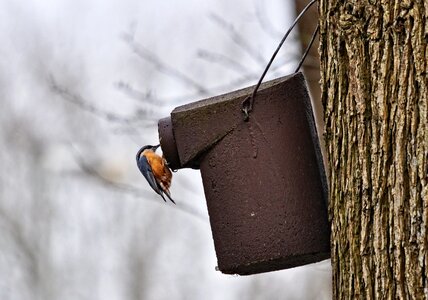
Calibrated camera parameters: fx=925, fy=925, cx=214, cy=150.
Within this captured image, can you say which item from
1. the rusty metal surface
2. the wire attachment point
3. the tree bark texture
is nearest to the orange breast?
the rusty metal surface

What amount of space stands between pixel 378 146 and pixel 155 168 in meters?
0.93

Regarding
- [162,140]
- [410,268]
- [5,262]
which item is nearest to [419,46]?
[410,268]

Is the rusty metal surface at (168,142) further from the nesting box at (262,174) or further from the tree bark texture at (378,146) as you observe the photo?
the tree bark texture at (378,146)

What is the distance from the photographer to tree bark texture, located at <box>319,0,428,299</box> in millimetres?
2238

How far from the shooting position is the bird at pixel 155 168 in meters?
3.02

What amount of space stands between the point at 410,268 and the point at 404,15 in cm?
62

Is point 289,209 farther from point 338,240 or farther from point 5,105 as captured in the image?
point 5,105

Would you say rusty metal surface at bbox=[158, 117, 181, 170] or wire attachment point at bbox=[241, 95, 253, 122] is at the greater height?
wire attachment point at bbox=[241, 95, 253, 122]

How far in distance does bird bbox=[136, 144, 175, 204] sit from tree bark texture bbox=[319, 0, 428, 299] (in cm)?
72

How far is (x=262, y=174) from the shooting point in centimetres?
268

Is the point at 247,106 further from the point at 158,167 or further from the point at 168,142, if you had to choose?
the point at 158,167

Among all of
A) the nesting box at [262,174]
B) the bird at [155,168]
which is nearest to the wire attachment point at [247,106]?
the nesting box at [262,174]

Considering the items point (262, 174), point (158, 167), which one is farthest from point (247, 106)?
point (158, 167)

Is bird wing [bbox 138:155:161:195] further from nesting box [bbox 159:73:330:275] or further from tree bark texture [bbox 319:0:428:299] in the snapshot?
tree bark texture [bbox 319:0:428:299]
